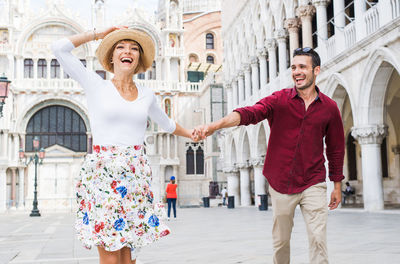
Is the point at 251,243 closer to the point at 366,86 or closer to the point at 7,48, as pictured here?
the point at 366,86

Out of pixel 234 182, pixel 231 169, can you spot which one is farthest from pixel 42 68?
pixel 234 182

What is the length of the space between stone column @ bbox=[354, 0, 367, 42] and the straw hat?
496 inches

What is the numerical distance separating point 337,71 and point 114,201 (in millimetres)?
14671

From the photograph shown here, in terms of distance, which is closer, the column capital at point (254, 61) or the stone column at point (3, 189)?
the column capital at point (254, 61)

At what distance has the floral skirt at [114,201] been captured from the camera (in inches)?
129

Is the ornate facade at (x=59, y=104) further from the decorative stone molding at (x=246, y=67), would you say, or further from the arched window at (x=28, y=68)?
the decorative stone molding at (x=246, y=67)

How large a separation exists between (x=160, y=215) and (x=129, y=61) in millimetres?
1087

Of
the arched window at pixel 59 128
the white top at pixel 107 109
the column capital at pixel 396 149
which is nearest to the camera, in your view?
the white top at pixel 107 109

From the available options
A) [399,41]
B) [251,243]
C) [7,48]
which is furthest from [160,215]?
[7,48]

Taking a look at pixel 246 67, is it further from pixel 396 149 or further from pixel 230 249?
pixel 230 249

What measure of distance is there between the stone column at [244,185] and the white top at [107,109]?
25941 mm

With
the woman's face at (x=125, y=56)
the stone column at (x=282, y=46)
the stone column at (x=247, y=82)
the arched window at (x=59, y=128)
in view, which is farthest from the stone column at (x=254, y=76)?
the woman's face at (x=125, y=56)

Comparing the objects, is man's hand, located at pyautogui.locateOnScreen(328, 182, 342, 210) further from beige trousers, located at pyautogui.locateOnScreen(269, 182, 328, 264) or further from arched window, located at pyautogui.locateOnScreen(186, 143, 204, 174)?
arched window, located at pyautogui.locateOnScreen(186, 143, 204, 174)

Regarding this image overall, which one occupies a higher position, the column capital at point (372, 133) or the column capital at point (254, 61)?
the column capital at point (254, 61)
